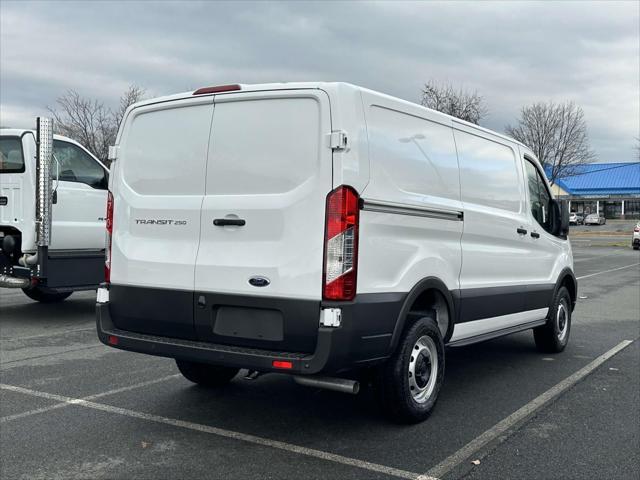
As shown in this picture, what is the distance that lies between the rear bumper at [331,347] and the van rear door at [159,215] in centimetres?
13

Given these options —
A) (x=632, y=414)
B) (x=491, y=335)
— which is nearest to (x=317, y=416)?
(x=491, y=335)

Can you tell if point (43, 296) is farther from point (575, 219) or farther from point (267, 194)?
A: point (575, 219)

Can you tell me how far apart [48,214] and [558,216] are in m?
5.97

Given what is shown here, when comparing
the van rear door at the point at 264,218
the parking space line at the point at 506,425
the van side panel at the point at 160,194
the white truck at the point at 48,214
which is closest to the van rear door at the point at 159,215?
the van side panel at the point at 160,194

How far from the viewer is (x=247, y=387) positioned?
5641 mm

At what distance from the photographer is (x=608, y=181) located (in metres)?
86.8

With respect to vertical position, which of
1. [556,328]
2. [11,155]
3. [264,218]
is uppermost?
[11,155]

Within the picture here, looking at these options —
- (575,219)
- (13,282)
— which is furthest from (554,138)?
(13,282)

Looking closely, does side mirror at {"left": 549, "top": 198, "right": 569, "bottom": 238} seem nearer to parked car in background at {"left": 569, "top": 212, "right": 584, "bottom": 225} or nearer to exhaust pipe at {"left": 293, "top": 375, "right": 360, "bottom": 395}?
exhaust pipe at {"left": 293, "top": 375, "right": 360, "bottom": 395}

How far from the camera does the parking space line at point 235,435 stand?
384 cm

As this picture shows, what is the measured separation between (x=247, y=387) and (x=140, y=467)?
1843 millimetres

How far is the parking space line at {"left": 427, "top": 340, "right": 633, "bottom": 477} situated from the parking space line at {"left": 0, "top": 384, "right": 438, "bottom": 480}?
24 centimetres

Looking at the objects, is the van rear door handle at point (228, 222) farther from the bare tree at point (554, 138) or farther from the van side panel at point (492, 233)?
the bare tree at point (554, 138)

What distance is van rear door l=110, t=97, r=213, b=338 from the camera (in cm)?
442
